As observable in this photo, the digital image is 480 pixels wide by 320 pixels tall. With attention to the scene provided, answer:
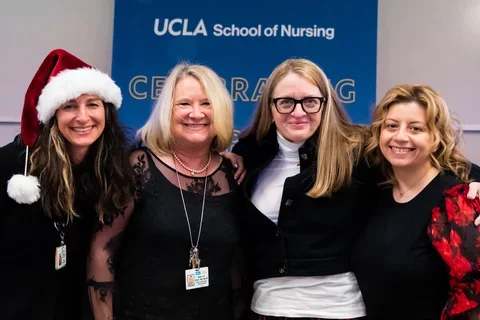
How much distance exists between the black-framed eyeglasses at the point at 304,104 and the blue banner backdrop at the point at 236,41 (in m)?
1.29

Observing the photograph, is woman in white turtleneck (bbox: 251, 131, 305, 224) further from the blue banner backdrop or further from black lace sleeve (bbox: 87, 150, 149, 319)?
the blue banner backdrop

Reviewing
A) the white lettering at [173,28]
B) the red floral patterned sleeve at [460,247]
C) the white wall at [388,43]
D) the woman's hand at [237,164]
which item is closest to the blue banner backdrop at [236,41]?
the white lettering at [173,28]

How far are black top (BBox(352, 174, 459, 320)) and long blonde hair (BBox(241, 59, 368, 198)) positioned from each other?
10.2 inches

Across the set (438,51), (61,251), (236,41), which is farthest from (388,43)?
(61,251)

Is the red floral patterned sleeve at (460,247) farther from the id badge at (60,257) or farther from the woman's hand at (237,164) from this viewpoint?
the id badge at (60,257)

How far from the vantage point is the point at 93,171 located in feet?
5.99

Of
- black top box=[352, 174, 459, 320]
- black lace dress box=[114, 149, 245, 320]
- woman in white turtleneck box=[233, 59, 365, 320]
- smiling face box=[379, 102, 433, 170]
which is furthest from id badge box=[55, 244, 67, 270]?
smiling face box=[379, 102, 433, 170]

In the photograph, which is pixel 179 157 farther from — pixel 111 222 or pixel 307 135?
pixel 307 135

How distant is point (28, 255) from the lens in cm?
167

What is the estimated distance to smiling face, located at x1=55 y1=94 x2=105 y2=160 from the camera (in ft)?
5.58

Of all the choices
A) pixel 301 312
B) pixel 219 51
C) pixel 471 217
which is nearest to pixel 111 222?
pixel 301 312

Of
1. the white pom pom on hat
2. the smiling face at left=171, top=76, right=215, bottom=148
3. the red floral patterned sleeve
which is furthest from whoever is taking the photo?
the smiling face at left=171, top=76, right=215, bottom=148

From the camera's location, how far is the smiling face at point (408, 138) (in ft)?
5.62

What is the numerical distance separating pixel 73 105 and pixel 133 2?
65.7 inches
